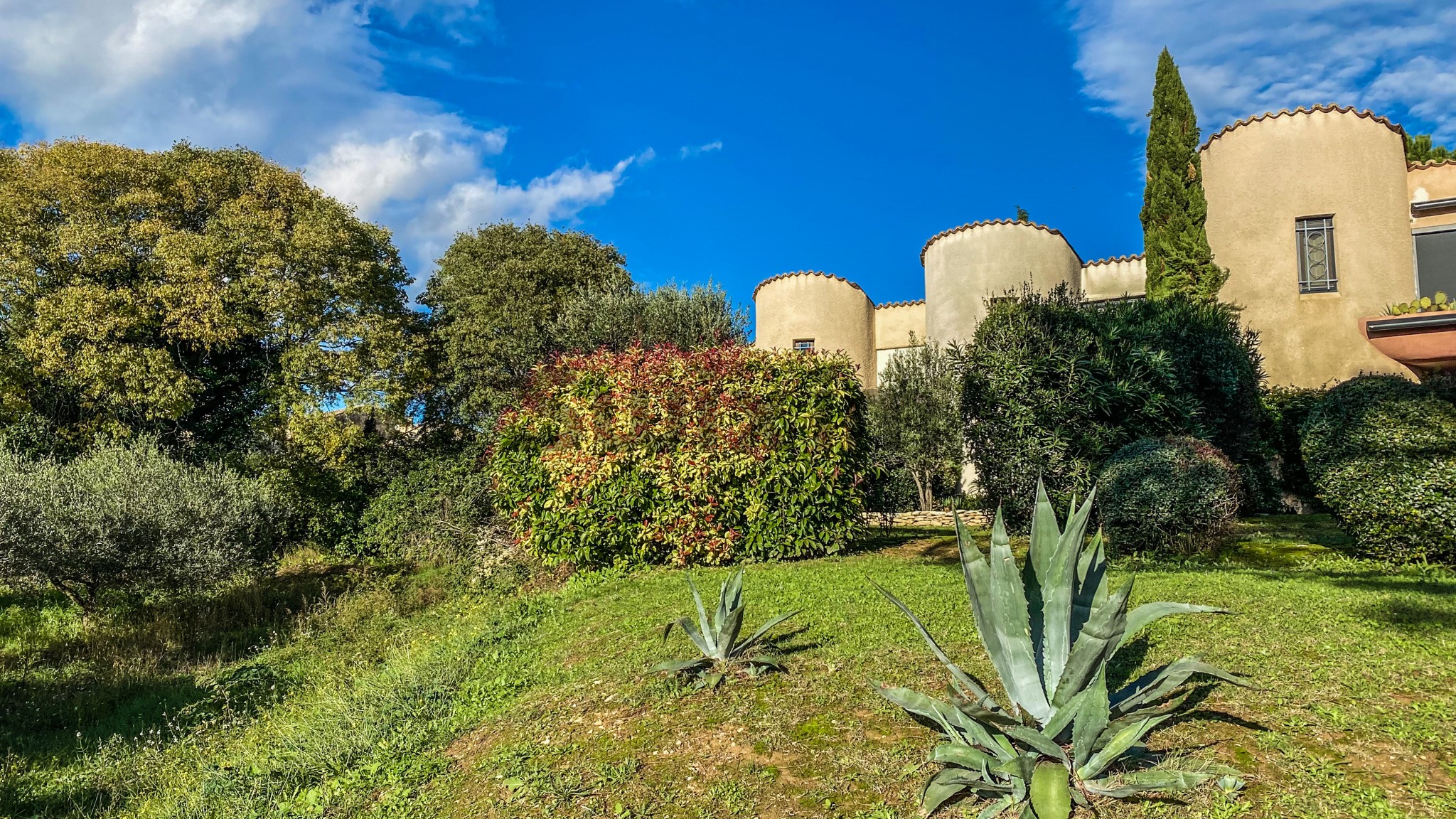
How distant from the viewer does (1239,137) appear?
1730 cm

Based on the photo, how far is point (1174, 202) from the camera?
17.8 m

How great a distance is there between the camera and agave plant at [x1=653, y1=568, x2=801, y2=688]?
4992 millimetres

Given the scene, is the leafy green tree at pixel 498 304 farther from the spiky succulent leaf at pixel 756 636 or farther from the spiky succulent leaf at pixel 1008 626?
the spiky succulent leaf at pixel 1008 626

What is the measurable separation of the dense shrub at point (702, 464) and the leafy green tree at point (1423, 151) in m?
22.0

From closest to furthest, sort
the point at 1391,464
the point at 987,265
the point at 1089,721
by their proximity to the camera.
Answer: the point at 1089,721 < the point at 1391,464 < the point at 987,265

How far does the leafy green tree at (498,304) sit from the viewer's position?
1903 centimetres

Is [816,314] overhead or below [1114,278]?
below

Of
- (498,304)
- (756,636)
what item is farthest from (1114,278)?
(756,636)

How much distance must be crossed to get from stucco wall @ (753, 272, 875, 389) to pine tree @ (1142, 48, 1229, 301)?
8.23 m

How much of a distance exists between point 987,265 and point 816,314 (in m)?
5.54

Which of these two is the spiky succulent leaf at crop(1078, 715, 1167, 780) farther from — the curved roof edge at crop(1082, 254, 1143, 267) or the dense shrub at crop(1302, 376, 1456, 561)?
the curved roof edge at crop(1082, 254, 1143, 267)

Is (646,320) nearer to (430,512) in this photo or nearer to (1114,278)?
(430,512)

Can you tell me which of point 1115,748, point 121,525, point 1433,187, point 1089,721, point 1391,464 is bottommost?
point 1115,748

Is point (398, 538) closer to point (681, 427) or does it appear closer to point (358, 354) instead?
point (358, 354)
